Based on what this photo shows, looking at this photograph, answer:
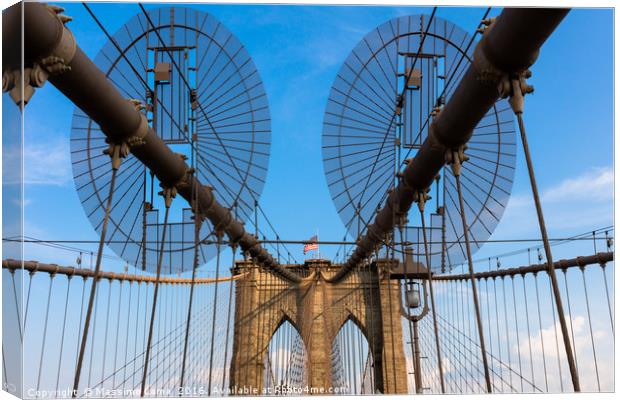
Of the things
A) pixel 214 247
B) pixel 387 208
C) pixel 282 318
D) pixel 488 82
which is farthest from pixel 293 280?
pixel 488 82

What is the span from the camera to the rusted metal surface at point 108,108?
5914 mm

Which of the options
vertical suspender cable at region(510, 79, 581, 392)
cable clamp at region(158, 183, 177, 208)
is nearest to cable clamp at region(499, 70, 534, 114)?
vertical suspender cable at region(510, 79, 581, 392)

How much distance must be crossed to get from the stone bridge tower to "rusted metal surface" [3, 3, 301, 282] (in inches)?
969

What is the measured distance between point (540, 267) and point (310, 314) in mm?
18385

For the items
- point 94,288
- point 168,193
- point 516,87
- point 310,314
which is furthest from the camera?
point 310,314

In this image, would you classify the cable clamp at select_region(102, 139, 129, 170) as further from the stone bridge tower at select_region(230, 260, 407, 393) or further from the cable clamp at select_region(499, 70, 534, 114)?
the stone bridge tower at select_region(230, 260, 407, 393)

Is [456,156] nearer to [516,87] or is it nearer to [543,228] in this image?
[516,87]

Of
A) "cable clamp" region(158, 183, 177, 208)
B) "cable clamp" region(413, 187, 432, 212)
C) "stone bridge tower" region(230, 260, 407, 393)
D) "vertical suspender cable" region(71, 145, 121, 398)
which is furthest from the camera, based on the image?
"stone bridge tower" region(230, 260, 407, 393)

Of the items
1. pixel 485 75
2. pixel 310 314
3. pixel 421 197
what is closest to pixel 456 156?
pixel 485 75

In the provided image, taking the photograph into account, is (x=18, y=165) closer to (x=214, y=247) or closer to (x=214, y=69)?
(x=214, y=69)

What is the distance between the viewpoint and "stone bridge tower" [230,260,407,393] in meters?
36.9

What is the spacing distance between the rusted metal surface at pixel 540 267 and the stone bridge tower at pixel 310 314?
772 centimetres

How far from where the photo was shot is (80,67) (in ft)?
22.1

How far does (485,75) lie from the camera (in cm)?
690
